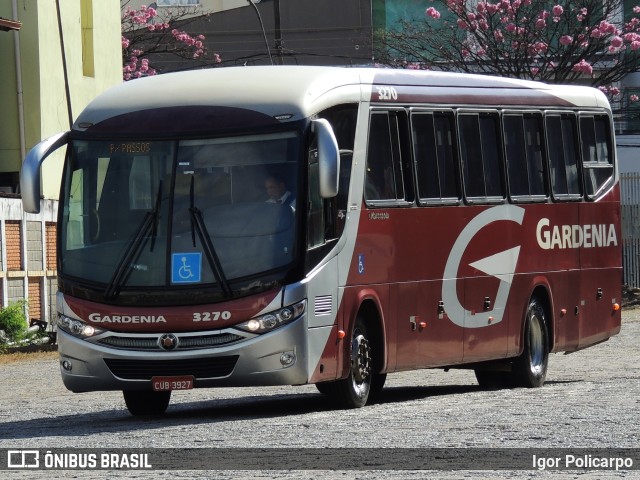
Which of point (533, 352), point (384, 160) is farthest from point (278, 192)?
point (533, 352)

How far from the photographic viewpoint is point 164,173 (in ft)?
49.8

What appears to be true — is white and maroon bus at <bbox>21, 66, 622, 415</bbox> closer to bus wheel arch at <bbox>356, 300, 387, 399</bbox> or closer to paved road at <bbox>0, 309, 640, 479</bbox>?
bus wheel arch at <bbox>356, 300, 387, 399</bbox>

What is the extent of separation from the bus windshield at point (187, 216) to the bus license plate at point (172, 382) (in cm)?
79

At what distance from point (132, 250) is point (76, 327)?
0.88 meters

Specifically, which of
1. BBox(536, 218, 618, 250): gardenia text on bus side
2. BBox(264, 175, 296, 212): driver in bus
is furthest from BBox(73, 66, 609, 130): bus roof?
BBox(536, 218, 618, 250): gardenia text on bus side

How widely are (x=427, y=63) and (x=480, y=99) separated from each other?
86.1 feet

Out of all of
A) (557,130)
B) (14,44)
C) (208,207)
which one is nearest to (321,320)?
(208,207)

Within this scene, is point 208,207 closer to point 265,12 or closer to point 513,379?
point 513,379

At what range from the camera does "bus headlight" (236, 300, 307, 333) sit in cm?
1473

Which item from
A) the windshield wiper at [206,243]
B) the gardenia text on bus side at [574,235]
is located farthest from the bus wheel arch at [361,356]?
the gardenia text on bus side at [574,235]

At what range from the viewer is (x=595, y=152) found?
69.5 feet

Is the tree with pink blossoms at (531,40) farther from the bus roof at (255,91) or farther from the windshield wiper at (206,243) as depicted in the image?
the windshield wiper at (206,243)

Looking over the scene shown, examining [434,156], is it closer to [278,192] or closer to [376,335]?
[376,335]

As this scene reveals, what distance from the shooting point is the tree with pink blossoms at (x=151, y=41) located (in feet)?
164
